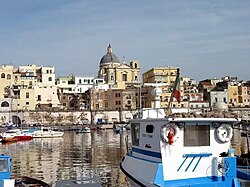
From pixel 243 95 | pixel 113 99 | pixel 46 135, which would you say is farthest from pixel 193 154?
pixel 243 95

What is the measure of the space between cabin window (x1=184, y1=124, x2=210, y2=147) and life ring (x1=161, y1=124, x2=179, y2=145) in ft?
1.28

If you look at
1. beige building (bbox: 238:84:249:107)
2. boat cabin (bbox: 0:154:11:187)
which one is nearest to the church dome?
beige building (bbox: 238:84:249:107)

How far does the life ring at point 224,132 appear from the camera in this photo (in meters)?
15.8

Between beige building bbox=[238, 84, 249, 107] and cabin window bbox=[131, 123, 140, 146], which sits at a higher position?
beige building bbox=[238, 84, 249, 107]

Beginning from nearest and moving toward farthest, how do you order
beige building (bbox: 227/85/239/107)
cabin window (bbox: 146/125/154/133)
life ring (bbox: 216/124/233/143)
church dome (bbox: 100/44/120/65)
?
life ring (bbox: 216/124/233/143), cabin window (bbox: 146/125/154/133), beige building (bbox: 227/85/239/107), church dome (bbox: 100/44/120/65)

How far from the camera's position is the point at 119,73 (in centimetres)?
11375

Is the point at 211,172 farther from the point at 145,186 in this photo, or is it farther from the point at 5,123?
the point at 5,123

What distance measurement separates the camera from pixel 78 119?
96.3m

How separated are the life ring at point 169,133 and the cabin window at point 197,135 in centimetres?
39

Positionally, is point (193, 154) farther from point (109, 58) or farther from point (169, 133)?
point (109, 58)

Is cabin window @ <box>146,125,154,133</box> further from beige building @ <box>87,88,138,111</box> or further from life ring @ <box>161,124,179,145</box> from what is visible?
beige building @ <box>87,88,138,111</box>

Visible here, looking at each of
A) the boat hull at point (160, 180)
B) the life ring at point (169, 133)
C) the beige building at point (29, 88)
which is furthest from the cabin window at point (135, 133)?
the beige building at point (29, 88)

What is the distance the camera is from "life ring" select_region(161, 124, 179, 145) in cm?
1534

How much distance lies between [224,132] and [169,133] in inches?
87.0
